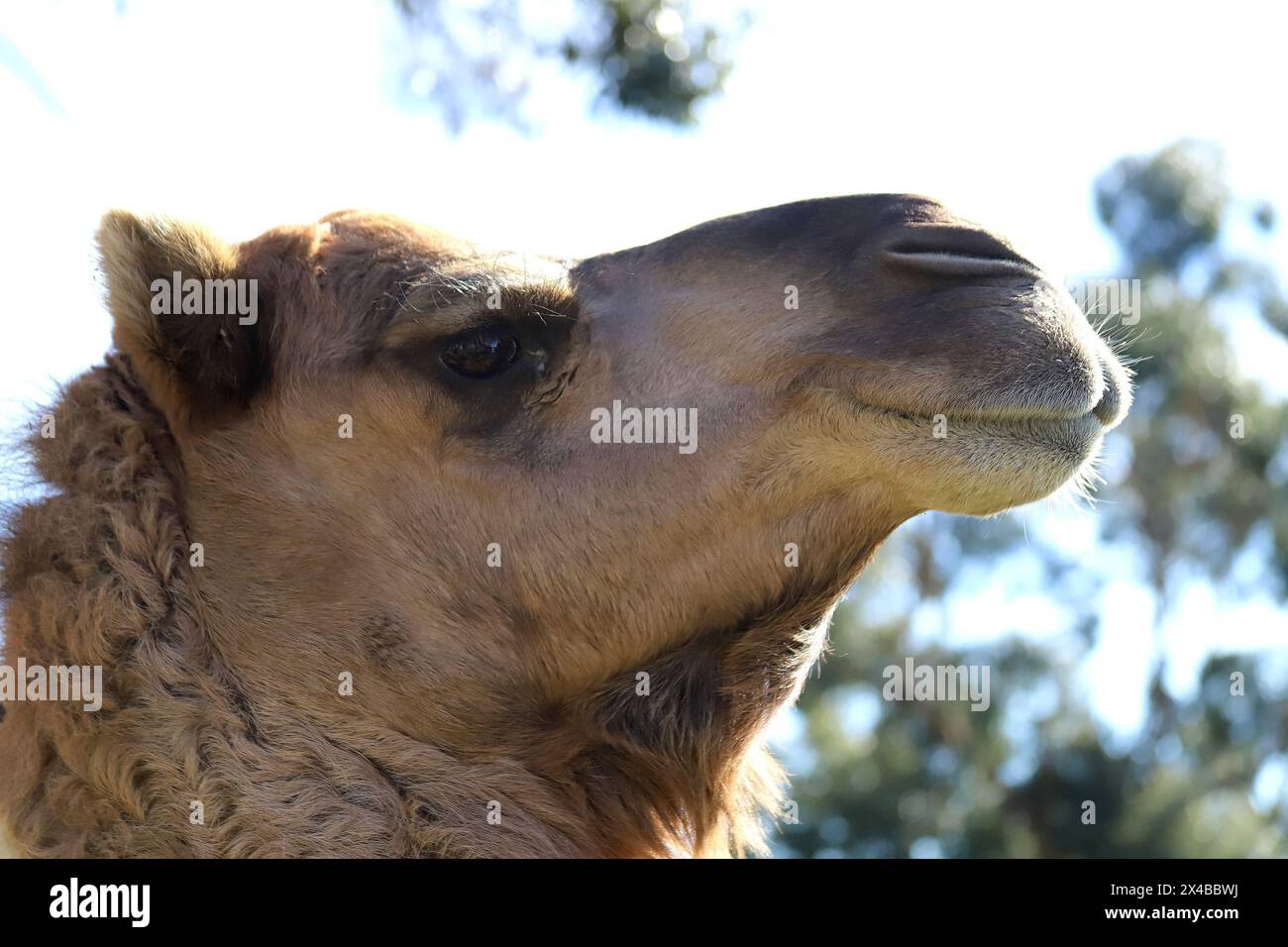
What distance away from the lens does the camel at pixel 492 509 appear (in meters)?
3.10

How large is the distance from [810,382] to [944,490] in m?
0.41

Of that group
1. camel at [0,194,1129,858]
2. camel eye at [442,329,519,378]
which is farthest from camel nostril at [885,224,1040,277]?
camel eye at [442,329,519,378]

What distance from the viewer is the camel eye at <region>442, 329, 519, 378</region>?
3.50 meters

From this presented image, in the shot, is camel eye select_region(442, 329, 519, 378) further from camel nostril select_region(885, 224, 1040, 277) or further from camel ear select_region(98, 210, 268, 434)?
camel nostril select_region(885, 224, 1040, 277)

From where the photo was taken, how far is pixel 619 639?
3400 mm

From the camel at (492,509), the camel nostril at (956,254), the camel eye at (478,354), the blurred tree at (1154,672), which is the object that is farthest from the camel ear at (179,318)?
the blurred tree at (1154,672)

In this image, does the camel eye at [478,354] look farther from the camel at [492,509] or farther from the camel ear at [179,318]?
the camel ear at [179,318]

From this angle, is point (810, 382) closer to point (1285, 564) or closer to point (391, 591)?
point (391, 591)

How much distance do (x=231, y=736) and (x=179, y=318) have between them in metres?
1.08

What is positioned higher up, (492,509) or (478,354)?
(478,354)

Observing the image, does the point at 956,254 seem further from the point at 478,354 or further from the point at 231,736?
the point at 231,736

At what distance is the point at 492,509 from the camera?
3.44 m

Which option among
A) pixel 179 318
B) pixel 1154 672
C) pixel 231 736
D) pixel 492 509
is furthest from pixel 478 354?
pixel 1154 672
